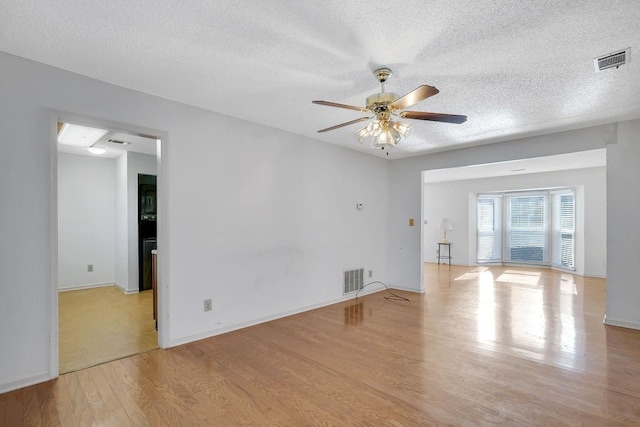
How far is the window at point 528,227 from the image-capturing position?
7391 mm

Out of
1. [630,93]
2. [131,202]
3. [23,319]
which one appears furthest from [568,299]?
[131,202]

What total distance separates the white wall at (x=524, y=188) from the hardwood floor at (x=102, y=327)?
206 inches

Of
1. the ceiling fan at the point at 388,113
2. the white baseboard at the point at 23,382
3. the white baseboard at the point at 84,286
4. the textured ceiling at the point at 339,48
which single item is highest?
the textured ceiling at the point at 339,48

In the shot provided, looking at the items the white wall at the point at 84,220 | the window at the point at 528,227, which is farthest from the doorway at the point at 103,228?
the window at the point at 528,227

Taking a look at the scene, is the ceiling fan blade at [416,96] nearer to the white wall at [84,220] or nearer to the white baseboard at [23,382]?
the white baseboard at [23,382]

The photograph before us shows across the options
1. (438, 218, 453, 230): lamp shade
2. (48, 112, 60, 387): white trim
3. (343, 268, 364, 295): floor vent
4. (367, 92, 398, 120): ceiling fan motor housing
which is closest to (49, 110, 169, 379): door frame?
(48, 112, 60, 387): white trim

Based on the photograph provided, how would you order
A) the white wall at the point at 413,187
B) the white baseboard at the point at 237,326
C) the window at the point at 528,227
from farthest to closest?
the window at the point at 528,227, the white wall at the point at 413,187, the white baseboard at the point at 237,326

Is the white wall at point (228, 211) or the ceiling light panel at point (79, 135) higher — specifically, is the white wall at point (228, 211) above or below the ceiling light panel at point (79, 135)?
below

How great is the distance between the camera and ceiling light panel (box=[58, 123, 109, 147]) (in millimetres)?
3941

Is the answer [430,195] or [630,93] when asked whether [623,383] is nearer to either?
[630,93]

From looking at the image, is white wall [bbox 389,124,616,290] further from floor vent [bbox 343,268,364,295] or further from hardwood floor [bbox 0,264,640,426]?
hardwood floor [bbox 0,264,640,426]

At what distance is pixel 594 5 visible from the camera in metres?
1.67

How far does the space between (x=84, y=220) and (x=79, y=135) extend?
200 centimetres

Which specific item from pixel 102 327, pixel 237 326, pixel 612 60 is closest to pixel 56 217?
pixel 102 327
